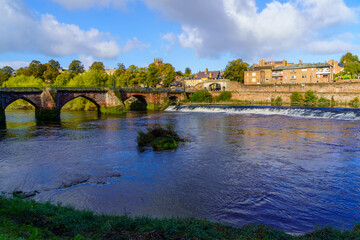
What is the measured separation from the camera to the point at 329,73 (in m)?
84.8

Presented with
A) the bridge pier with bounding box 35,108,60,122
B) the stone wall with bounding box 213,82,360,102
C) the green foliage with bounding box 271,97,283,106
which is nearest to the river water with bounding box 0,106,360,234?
the bridge pier with bounding box 35,108,60,122

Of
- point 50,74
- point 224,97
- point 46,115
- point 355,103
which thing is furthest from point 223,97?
point 50,74

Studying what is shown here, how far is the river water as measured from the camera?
952 cm

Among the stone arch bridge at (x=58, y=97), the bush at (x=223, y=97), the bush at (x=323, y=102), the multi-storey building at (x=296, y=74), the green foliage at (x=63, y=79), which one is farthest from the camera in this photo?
the multi-storey building at (x=296, y=74)

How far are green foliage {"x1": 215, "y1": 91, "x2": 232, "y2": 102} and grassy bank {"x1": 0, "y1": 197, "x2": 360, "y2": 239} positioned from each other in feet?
238

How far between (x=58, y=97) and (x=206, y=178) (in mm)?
42992

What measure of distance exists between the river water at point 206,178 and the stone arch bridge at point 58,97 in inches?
864

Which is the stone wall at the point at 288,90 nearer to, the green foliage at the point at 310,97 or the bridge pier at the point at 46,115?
the green foliage at the point at 310,97

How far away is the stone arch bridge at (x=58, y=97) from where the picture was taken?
1659 inches

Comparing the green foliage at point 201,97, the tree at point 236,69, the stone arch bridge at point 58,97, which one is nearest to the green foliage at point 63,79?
the stone arch bridge at point 58,97

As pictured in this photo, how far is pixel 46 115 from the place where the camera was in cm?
4488

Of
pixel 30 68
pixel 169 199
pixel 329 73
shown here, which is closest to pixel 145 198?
pixel 169 199

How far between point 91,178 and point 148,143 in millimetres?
8311

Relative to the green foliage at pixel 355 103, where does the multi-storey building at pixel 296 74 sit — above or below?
above
